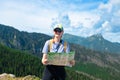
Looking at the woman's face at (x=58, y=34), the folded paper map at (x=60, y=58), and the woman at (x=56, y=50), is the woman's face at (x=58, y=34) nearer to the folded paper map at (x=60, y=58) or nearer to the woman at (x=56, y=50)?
the woman at (x=56, y=50)

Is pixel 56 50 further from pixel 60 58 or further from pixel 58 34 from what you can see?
pixel 58 34

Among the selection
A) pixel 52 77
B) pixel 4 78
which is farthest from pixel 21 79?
pixel 52 77

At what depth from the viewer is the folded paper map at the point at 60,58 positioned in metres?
13.8

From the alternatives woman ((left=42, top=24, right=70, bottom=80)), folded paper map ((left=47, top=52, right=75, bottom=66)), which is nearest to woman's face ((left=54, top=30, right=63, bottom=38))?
woman ((left=42, top=24, right=70, bottom=80))

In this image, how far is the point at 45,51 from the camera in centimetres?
1382

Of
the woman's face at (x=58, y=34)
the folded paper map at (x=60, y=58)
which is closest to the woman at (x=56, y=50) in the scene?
the woman's face at (x=58, y=34)

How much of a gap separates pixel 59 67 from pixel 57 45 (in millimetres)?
1029

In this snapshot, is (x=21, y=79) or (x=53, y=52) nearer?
(x=53, y=52)

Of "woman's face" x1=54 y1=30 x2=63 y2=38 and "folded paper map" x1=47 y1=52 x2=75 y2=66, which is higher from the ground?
"woman's face" x1=54 y1=30 x2=63 y2=38

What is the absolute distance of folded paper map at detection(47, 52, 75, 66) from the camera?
1382cm

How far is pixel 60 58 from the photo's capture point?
1392 centimetres

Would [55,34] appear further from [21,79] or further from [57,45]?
[21,79]

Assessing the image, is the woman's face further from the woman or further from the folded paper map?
the folded paper map

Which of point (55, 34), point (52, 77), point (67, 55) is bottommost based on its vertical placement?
point (52, 77)
